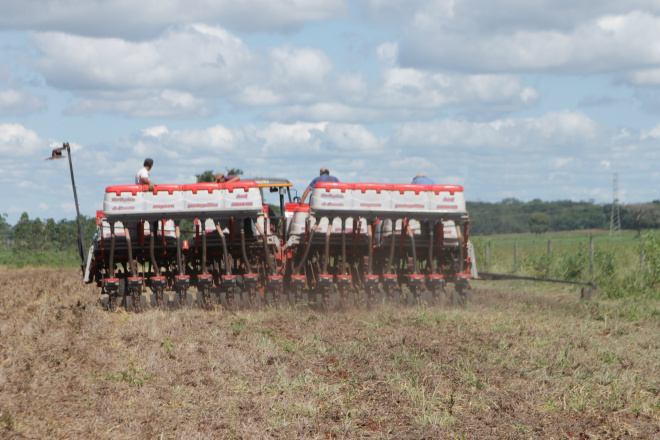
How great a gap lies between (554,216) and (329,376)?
92.4 m

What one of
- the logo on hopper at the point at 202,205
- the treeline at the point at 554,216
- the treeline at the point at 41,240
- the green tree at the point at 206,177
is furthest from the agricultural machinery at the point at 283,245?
the treeline at the point at 554,216

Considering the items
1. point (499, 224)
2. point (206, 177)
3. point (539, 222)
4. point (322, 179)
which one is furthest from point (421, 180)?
point (539, 222)

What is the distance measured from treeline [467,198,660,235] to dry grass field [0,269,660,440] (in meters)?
69.8

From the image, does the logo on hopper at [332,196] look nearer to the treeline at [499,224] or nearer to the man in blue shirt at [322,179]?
the man in blue shirt at [322,179]

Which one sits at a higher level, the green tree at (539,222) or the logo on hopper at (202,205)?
the logo on hopper at (202,205)

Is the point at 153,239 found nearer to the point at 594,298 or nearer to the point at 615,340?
the point at 615,340

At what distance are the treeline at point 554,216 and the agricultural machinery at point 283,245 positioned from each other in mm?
66357

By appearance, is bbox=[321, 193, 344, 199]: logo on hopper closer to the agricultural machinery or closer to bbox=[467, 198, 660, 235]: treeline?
the agricultural machinery

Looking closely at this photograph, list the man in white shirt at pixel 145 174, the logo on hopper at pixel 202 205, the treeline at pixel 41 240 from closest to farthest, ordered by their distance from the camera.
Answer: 1. the logo on hopper at pixel 202 205
2. the man in white shirt at pixel 145 174
3. the treeline at pixel 41 240

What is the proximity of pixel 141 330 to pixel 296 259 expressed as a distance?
4.76 metres

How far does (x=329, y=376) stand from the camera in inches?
324

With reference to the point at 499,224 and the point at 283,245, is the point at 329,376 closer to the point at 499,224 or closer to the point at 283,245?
the point at 283,245

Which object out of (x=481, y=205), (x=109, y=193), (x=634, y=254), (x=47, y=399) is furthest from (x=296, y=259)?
(x=481, y=205)

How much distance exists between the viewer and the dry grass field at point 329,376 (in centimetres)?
648
